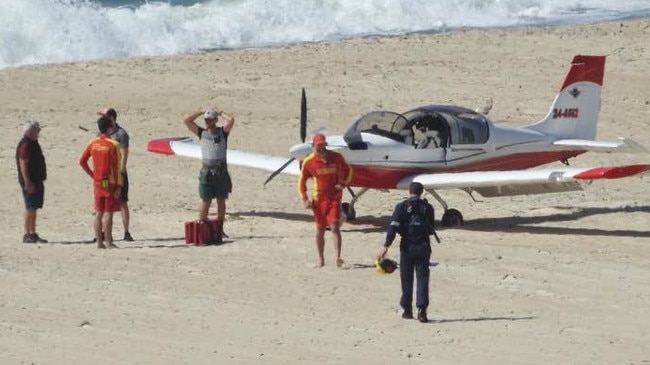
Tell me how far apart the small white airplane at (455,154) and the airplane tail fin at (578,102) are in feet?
0.08

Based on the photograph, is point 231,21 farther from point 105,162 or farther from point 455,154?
point 105,162

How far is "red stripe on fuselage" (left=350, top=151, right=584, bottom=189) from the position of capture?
20344mm

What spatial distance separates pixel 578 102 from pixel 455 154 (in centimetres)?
253

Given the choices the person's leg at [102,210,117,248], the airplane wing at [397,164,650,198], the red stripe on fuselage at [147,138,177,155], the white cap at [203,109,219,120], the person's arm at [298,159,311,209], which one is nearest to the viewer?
the person's arm at [298,159,311,209]

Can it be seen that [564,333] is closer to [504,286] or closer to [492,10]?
[504,286]

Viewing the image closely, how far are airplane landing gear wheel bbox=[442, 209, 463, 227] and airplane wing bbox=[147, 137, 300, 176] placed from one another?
1.90 m

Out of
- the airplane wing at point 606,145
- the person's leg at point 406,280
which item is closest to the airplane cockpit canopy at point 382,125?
the airplane wing at point 606,145

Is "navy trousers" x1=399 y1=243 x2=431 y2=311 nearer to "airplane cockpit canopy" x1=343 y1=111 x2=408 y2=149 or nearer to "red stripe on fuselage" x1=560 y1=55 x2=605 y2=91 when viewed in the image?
"airplane cockpit canopy" x1=343 y1=111 x2=408 y2=149

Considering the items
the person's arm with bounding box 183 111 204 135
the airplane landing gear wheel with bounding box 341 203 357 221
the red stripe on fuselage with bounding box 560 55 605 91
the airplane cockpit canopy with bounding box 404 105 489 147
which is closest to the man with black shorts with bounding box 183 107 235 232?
the person's arm with bounding box 183 111 204 135

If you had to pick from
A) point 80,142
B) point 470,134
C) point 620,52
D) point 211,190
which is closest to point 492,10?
point 620,52

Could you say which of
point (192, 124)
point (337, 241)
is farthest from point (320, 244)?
point (192, 124)

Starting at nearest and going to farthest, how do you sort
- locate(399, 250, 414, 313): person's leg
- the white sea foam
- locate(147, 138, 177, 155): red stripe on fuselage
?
locate(399, 250, 414, 313): person's leg → locate(147, 138, 177, 155): red stripe on fuselage → the white sea foam

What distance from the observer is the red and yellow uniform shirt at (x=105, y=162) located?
17.8m

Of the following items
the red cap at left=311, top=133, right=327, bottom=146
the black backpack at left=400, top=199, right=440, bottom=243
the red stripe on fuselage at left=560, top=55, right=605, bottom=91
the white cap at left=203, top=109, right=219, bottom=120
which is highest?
the red stripe on fuselage at left=560, top=55, right=605, bottom=91
